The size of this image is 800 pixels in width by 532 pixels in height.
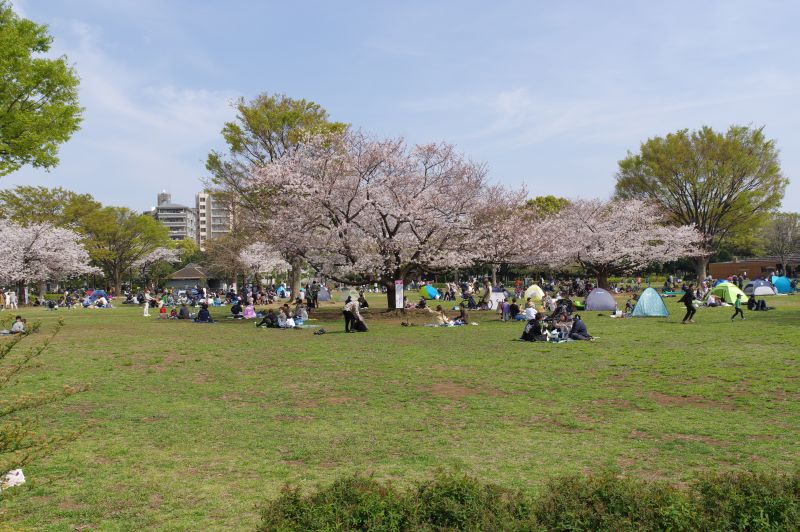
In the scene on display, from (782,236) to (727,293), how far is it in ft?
175

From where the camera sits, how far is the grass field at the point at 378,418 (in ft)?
20.4

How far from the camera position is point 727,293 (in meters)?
33.1

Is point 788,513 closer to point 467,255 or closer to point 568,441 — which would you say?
point 568,441

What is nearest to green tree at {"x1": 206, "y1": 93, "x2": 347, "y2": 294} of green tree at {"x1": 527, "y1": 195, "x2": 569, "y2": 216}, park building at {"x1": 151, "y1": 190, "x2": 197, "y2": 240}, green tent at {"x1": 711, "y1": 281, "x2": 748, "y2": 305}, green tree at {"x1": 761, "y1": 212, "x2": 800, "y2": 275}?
green tent at {"x1": 711, "y1": 281, "x2": 748, "y2": 305}

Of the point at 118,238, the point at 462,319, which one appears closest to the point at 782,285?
the point at 462,319

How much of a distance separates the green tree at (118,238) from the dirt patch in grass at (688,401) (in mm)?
59241

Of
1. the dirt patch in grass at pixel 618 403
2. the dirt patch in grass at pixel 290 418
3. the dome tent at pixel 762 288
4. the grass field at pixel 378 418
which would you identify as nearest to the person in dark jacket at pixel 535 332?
the grass field at pixel 378 418

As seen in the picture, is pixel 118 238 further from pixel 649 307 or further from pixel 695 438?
pixel 695 438

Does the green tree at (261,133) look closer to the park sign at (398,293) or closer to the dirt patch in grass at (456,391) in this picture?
the park sign at (398,293)

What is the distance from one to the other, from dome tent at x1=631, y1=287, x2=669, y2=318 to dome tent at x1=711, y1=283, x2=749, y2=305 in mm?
8242

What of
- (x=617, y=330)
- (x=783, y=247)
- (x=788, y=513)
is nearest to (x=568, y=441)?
(x=788, y=513)

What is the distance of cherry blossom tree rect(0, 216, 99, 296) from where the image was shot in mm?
48594

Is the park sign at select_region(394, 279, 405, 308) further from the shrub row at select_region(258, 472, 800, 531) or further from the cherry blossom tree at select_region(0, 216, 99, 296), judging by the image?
the cherry blossom tree at select_region(0, 216, 99, 296)

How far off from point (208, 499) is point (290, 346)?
12.3m
